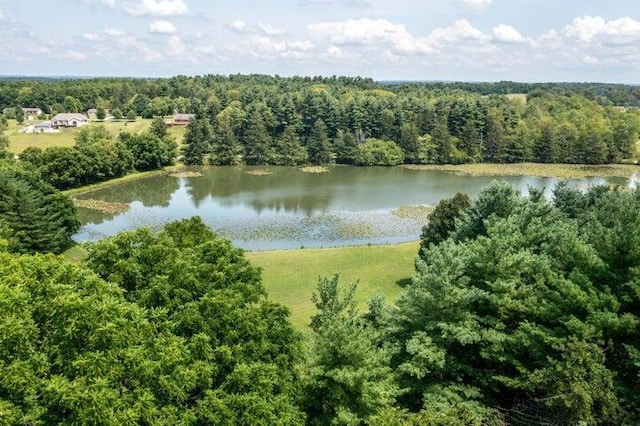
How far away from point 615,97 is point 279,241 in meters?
158

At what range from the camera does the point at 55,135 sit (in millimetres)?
80688

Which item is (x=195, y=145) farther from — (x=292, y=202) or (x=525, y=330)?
(x=525, y=330)

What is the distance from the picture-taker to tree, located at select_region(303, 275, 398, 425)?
11617 millimetres

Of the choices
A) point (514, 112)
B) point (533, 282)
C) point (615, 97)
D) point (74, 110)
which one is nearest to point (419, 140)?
point (514, 112)

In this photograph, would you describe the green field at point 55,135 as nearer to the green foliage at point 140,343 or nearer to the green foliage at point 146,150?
the green foliage at point 146,150

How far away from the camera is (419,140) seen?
74.6 meters

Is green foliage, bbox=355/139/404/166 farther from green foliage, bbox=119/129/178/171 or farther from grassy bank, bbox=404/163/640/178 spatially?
green foliage, bbox=119/129/178/171

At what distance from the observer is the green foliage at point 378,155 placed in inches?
2831

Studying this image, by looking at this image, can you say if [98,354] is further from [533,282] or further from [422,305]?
[533,282]

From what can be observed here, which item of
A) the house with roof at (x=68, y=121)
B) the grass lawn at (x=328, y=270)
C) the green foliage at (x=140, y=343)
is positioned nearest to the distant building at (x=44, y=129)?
the house with roof at (x=68, y=121)

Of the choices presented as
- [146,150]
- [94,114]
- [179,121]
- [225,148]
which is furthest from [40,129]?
[225,148]

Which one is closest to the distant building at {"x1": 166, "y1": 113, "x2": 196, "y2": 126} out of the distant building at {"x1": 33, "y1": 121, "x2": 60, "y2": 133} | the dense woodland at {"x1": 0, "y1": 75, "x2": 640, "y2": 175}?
the dense woodland at {"x1": 0, "y1": 75, "x2": 640, "y2": 175}

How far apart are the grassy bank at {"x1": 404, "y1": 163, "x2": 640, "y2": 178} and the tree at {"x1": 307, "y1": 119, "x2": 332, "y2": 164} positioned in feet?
37.3

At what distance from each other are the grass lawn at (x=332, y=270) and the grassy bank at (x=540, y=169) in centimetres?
3682
